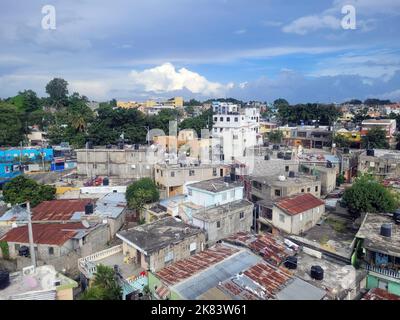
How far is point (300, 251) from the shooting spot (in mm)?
13961

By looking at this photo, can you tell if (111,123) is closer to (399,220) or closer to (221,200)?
(221,200)

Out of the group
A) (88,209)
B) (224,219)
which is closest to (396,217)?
(224,219)

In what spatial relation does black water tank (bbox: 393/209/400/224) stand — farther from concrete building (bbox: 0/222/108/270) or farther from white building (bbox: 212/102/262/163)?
white building (bbox: 212/102/262/163)

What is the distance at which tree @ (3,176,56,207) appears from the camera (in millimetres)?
21719

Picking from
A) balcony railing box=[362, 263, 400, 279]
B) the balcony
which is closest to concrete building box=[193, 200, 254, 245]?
the balcony

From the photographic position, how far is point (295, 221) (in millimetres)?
17750

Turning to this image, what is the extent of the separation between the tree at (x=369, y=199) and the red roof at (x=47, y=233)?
558 inches

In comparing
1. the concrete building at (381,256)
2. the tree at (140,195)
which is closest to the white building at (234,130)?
the tree at (140,195)

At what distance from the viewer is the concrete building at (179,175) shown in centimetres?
2523

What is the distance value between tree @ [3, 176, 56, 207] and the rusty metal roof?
13.3m

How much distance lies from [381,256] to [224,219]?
22.6ft

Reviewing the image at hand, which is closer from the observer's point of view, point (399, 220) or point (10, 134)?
point (399, 220)
